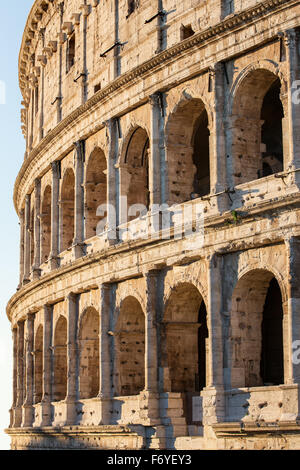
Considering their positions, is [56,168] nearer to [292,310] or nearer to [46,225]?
[46,225]


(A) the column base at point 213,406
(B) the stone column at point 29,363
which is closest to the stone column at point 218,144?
(A) the column base at point 213,406

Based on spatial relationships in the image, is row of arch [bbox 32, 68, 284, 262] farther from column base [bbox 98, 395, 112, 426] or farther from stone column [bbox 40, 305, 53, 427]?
column base [bbox 98, 395, 112, 426]

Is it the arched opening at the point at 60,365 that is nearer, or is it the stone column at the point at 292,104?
the stone column at the point at 292,104

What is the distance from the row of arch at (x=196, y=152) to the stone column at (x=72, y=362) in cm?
184

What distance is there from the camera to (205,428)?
1933 cm

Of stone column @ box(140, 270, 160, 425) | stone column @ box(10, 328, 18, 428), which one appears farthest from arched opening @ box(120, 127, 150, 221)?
stone column @ box(10, 328, 18, 428)

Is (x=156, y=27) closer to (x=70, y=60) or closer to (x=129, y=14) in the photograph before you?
(x=129, y=14)

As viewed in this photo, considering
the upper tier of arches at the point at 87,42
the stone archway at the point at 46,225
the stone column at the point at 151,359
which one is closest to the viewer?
the stone column at the point at 151,359

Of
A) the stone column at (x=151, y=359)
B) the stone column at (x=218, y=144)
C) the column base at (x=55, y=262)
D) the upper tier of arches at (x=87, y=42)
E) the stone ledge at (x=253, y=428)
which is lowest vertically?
the stone ledge at (x=253, y=428)

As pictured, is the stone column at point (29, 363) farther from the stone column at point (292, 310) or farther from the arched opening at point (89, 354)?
the stone column at point (292, 310)

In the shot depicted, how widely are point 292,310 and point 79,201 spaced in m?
9.54

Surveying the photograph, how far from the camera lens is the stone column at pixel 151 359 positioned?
2109 cm

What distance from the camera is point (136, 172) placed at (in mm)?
23969
